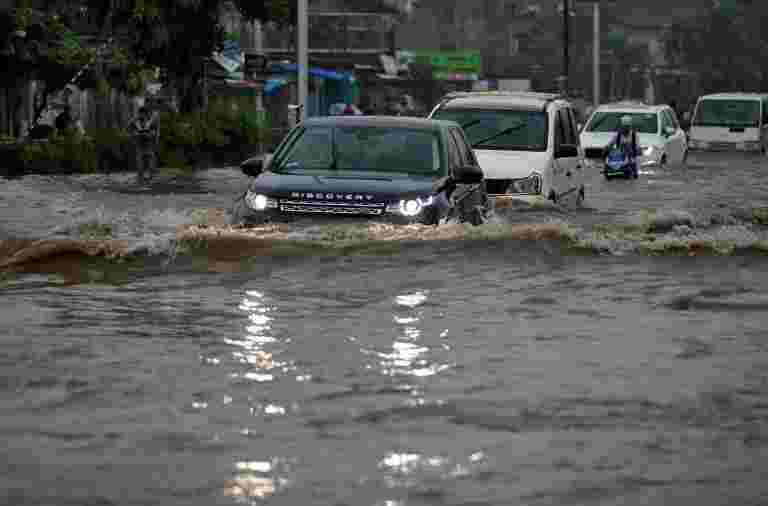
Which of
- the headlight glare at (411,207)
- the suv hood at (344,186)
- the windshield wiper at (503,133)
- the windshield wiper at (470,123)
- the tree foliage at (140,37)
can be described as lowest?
the headlight glare at (411,207)

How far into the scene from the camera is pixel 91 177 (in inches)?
1384

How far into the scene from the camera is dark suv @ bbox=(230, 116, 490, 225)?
1602cm

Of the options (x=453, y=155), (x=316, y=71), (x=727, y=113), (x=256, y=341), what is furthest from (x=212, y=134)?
(x=316, y=71)

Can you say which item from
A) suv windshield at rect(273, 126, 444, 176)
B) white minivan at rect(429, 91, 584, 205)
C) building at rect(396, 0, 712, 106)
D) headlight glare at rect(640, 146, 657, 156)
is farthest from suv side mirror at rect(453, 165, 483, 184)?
building at rect(396, 0, 712, 106)

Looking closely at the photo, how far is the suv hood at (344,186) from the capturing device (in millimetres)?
15969

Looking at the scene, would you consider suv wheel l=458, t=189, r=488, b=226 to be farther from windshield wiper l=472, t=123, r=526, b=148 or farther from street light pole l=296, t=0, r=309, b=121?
street light pole l=296, t=0, r=309, b=121

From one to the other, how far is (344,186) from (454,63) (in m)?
93.5

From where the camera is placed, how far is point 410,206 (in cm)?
1605

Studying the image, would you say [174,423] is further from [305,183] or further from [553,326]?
[305,183]

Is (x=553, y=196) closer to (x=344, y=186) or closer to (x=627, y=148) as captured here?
(x=344, y=186)

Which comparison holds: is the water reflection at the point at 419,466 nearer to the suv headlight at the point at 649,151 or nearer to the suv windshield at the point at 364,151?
the suv windshield at the point at 364,151

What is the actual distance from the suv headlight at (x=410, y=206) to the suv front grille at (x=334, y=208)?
117 mm

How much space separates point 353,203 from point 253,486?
878 centimetres

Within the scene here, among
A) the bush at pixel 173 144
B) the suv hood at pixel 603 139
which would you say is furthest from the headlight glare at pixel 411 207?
the suv hood at pixel 603 139
